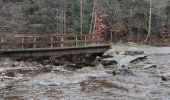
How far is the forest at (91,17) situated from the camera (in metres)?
38.4

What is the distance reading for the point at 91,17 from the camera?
1854 inches

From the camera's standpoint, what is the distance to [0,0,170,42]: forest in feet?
126

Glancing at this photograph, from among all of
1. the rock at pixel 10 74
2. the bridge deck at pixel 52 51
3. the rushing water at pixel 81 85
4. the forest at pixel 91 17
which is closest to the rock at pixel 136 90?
the rushing water at pixel 81 85

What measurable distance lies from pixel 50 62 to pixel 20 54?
3.10m

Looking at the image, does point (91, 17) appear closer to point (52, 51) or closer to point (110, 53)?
point (110, 53)

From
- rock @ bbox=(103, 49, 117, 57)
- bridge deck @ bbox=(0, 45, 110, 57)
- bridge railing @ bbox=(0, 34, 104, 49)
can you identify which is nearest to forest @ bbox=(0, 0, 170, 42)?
bridge railing @ bbox=(0, 34, 104, 49)

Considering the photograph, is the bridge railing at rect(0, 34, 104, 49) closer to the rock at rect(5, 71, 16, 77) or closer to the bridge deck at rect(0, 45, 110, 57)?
the bridge deck at rect(0, 45, 110, 57)

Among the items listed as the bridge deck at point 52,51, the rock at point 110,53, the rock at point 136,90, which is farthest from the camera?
the rock at point 110,53

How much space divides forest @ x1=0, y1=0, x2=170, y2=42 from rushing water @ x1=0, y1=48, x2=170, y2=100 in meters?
19.2

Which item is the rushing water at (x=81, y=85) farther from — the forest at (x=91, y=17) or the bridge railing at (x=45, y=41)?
the forest at (x=91, y=17)

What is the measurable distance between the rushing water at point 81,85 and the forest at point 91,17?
19.2 meters

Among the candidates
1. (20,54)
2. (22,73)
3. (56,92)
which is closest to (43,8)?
(20,54)

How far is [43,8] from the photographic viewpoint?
39844 millimetres

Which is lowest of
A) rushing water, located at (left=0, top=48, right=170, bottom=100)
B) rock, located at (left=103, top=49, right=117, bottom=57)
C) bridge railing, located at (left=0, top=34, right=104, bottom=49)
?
rock, located at (left=103, top=49, right=117, bottom=57)
